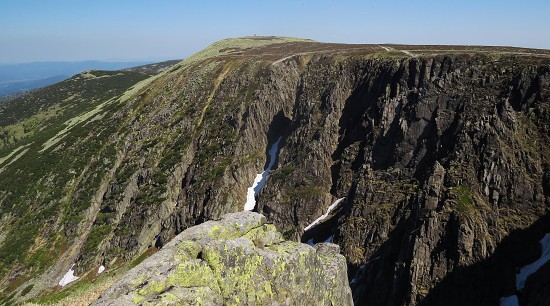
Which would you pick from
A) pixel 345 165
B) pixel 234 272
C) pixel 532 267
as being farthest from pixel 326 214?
pixel 234 272

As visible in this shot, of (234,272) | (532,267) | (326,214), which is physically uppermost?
(234,272)

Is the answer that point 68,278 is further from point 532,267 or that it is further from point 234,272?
point 532,267

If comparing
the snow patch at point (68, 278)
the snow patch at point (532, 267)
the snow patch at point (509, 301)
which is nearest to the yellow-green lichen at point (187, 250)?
the snow patch at point (509, 301)

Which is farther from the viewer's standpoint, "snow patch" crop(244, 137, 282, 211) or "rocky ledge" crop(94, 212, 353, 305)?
"snow patch" crop(244, 137, 282, 211)

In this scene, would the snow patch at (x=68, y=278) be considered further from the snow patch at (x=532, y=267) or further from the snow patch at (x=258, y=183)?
the snow patch at (x=532, y=267)

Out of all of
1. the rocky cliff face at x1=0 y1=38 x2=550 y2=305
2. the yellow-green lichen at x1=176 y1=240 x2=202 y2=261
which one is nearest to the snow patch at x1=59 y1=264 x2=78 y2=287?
the rocky cliff face at x1=0 y1=38 x2=550 y2=305

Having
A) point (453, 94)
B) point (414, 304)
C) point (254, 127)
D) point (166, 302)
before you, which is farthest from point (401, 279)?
point (254, 127)

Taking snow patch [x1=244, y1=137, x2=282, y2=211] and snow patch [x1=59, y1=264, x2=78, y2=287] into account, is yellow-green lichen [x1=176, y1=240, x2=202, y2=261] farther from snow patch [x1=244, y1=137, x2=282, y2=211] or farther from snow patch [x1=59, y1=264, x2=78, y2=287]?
snow patch [x1=59, y1=264, x2=78, y2=287]
